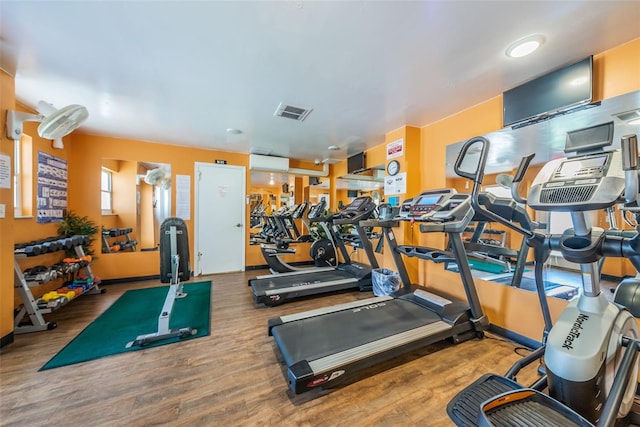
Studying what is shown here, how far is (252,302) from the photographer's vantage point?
3.47 m

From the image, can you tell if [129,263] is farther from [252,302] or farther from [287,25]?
[287,25]

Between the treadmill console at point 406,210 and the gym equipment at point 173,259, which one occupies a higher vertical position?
the treadmill console at point 406,210

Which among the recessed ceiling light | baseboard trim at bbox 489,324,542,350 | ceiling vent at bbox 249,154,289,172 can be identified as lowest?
baseboard trim at bbox 489,324,542,350

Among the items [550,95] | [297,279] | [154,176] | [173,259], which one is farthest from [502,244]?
[154,176]

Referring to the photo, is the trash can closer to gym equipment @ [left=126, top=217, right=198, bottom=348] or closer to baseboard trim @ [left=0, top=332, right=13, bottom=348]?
gym equipment @ [left=126, top=217, right=198, bottom=348]

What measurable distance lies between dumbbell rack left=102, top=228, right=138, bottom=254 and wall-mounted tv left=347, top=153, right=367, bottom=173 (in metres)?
4.48

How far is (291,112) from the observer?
125 inches

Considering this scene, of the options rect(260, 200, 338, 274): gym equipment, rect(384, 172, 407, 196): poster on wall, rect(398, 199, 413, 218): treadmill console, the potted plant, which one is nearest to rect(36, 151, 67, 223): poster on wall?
the potted plant

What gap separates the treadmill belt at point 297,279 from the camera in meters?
3.61

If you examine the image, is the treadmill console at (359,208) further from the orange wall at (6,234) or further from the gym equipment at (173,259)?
the orange wall at (6,234)

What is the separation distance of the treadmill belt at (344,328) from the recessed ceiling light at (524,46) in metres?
2.44

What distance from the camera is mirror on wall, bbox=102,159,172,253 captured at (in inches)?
171

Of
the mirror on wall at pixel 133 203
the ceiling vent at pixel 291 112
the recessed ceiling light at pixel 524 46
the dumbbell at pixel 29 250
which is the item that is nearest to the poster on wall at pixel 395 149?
the ceiling vent at pixel 291 112

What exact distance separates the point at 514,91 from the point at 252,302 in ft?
13.1
